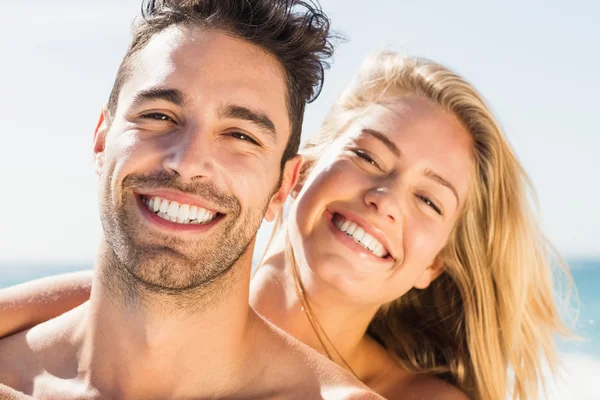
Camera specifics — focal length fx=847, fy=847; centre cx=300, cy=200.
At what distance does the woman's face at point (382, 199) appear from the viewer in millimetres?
3787

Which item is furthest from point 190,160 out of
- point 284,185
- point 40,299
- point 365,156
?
point 365,156

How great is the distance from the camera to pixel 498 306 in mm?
4484

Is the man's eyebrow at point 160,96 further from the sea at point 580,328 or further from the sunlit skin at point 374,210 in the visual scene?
the sea at point 580,328

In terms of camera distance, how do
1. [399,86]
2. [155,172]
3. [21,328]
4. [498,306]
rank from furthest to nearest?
[498,306], [399,86], [21,328], [155,172]

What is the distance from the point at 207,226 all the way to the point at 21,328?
1.13 metres

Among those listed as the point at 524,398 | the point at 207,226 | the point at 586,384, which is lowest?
the point at 586,384

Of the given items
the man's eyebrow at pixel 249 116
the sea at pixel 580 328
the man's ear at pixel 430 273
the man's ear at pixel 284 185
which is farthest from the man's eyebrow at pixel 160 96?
the sea at pixel 580 328

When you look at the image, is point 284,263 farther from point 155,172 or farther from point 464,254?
point 155,172

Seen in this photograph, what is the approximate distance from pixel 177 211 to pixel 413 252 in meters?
1.64

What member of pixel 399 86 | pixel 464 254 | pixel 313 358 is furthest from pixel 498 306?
pixel 313 358

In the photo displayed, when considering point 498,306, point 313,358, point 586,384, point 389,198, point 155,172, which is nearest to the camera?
point 155,172

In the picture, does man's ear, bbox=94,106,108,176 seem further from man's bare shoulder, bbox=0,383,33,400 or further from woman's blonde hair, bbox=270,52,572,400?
woman's blonde hair, bbox=270,52,572,400

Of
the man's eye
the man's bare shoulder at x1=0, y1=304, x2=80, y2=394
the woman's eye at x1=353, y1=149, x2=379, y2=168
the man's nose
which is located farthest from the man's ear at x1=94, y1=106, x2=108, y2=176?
the woman's eye at x1=353, y1=149, x2=379, y2=168

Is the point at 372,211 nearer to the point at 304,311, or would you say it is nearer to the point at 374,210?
the point at 374,210
